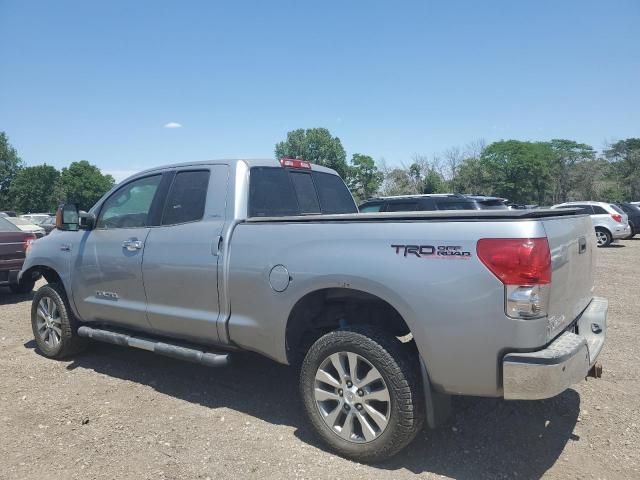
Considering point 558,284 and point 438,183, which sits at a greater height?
point 438,183

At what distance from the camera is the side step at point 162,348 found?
12.5 ft

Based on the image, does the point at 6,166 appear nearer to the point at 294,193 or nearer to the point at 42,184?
the point at 42,184

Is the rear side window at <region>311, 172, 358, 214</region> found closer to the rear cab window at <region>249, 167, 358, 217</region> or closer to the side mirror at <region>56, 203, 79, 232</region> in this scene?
the rear cab window at <region>249, 167, 358, 217</region>

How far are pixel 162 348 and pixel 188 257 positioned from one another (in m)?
0.83

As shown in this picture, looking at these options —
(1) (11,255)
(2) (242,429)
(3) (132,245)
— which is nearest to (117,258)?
(3) (132,245)

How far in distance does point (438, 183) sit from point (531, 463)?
6416cm

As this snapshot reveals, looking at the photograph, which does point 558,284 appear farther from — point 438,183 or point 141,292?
point 438,183

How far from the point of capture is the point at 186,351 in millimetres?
3975

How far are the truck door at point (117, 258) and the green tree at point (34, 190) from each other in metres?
89.1

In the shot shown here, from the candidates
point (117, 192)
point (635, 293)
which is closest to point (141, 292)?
point (117, 192)

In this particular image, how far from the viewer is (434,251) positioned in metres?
2.79

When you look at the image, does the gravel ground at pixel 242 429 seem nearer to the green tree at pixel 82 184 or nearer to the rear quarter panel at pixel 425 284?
the rear quarter panel at pixel 425 284

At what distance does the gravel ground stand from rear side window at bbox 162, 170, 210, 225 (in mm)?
1593

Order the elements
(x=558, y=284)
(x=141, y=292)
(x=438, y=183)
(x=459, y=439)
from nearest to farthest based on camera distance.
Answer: (x=558, y=284)
(x=459, y=439)
(x=141, y=292)
(x=438, y=183)
